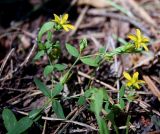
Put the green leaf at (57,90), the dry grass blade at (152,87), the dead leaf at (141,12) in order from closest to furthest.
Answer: the green leaf at (57,90) < the dry grass blade at (152,87) < the dead leaf at (141,12)

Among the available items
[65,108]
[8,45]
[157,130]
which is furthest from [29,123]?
[8,45]

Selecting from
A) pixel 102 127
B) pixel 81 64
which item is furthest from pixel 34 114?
pixel 81 64

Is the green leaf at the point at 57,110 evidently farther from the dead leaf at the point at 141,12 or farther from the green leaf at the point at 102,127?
the dead leaf at the point at 141,12

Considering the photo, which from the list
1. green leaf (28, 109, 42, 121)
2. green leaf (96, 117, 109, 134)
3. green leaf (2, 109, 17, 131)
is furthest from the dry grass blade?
green leaf (2, 109, 17, 131)

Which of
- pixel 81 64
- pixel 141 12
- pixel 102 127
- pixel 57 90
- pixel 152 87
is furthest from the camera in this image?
pixel 141 12

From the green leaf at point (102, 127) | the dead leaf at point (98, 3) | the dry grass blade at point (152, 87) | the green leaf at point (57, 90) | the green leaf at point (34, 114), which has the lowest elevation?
the green leaf at point (102, 127)

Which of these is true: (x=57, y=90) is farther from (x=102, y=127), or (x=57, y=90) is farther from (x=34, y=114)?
(x=102, y=127)

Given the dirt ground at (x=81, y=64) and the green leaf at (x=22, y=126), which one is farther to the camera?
the dirt ground at (x=81, y=64)

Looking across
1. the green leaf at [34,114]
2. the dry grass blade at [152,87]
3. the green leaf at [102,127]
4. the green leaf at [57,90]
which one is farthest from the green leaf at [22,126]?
the dry grass blade at [152,87]

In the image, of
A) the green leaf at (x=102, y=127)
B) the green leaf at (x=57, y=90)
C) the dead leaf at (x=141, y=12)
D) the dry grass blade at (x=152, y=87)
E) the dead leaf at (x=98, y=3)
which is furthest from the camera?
the dead leaf at (x=98, y=3)
